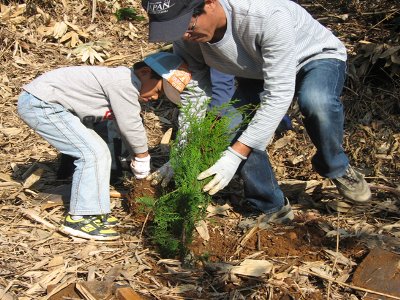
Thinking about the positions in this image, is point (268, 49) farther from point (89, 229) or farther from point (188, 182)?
point (89, 229)

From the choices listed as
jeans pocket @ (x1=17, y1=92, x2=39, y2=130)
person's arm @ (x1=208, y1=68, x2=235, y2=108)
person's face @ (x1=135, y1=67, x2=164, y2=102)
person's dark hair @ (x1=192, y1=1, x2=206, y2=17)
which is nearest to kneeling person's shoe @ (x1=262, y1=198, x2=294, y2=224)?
person's face @ (x1=135, y1=67, x2=164, y2=102)

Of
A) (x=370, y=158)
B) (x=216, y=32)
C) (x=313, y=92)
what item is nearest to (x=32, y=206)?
(x=216, y=32)

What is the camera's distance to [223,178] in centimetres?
321

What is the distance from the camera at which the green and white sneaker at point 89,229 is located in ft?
11.9

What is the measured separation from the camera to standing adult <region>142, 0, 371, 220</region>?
311cm

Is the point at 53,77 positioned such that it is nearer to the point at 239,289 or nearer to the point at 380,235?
the point at 239,289

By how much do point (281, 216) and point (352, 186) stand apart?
0.50 meters

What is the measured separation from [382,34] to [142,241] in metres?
3.19

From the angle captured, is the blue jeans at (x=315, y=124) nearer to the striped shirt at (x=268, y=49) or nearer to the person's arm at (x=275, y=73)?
the striped shirt at (x=268, y=49)

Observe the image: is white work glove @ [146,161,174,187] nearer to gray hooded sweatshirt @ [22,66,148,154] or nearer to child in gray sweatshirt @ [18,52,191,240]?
child in gray sweatshirt @ [18,52,191,240]

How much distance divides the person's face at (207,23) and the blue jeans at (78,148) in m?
1.07

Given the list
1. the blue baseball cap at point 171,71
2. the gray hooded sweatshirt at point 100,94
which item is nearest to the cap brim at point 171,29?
the blue baseball cap at point 171,71

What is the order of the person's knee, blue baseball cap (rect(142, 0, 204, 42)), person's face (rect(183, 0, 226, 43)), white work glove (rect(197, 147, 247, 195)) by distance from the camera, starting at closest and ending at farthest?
blue baseball cap (rect(142, 0, 204, 42)) < person's face (rect(183, 0, 226, 43)) < white work glove (rect(197, 147, 247, 195)) < the person's knee

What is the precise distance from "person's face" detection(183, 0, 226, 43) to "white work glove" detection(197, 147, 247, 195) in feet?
2.10
